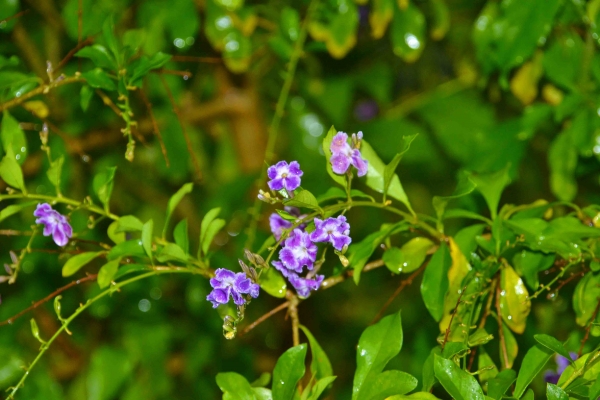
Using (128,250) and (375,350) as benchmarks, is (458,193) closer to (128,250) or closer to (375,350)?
(375,350)

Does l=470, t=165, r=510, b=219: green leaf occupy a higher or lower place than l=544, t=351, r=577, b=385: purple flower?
higher

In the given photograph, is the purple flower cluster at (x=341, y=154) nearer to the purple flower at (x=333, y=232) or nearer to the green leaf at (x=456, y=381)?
the purple flower at (x=333, y=232)

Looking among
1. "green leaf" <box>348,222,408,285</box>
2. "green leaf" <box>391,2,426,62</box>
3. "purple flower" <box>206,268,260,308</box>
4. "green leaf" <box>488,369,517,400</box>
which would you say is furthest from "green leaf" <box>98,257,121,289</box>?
"green leaf" <box>391,2,426,62</box>

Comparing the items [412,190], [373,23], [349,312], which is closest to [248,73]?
[373,23]

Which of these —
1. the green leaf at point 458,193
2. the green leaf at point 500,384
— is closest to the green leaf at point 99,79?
the green leaf at point 458,193

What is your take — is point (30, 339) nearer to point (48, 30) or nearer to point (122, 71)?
point (48, 30)

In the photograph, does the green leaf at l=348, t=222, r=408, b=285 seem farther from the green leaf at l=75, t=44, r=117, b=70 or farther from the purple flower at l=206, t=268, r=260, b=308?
the green leaf at l=75, t=44, r=117, b=70
